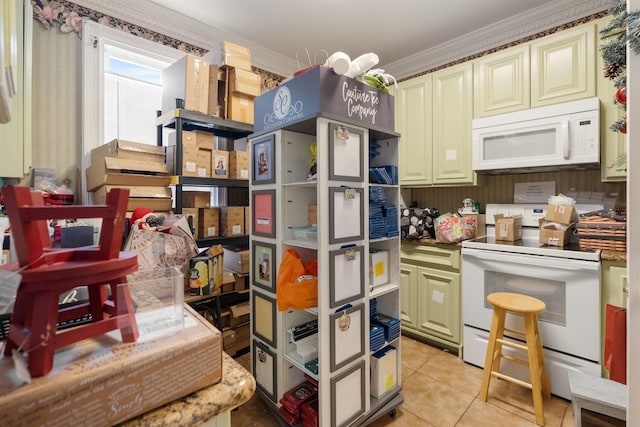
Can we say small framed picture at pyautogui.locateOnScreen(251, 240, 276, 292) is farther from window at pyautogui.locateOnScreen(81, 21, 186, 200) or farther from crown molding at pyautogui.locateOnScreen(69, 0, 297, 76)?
crown molding at pyautogui.locateOnScreen(69, 0, 297, 76)

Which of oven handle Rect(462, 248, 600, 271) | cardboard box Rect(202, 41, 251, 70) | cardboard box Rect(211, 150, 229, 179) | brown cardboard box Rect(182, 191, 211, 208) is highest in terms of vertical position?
cardboard box Rect(202, 41, 251, 70)

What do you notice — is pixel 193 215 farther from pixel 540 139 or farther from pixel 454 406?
pixel 540 139

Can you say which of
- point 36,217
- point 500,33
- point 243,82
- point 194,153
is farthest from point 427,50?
point 36,217

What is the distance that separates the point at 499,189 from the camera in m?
2.83

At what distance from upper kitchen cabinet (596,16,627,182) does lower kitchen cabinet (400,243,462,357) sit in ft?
3.63

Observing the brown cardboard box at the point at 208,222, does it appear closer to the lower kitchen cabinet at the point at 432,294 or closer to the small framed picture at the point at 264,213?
the small framed picture at the point at 264,213

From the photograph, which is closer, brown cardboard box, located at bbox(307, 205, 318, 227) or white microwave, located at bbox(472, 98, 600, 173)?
brown cardboard box, located at bbox(307, 205, 318, 227)

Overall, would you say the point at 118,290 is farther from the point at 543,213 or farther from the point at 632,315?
the point at 543,213

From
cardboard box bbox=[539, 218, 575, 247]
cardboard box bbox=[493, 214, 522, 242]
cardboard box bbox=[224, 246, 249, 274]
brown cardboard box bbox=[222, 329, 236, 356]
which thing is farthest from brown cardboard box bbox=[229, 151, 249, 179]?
cardboard box bbox=[539, 218, 575, 247]

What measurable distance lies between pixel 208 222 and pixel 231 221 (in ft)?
0.57

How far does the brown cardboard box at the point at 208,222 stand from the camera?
229 cm

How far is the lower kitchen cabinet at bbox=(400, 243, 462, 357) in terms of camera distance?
2525mm

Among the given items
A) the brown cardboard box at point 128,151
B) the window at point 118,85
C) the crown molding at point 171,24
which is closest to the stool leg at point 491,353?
the brown cardboard box at point 128,151

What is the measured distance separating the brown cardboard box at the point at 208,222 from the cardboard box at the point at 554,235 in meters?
2.42
